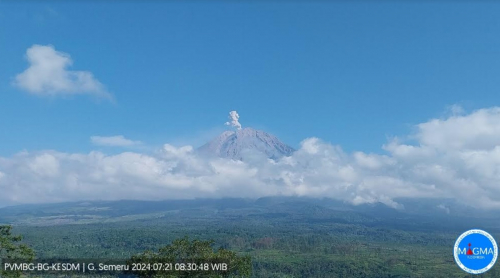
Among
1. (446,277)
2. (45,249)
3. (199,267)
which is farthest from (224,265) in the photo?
(45,249)

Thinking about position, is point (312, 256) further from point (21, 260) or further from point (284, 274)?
point (21, 260)

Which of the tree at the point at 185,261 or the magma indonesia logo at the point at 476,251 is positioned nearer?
the magma indonesia logo at the point at 476,251

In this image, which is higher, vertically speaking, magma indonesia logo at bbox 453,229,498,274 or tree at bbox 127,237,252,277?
magma indonesia logo at bbox 453,229,498,274

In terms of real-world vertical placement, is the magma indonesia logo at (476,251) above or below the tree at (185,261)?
above

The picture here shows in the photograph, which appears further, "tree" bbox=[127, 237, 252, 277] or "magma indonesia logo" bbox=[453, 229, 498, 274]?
"tree" bbox=[127, 237, 252, 277]
